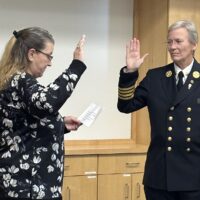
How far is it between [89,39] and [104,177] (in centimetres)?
116

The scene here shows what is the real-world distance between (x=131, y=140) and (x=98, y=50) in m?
0.85

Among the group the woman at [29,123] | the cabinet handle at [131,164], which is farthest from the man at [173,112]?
the cabinet handle at [131,164]

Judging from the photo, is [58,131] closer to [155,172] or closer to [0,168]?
[0,168]

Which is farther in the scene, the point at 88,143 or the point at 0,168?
the point at 88,143

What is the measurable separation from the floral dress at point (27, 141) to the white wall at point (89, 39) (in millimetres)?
1983

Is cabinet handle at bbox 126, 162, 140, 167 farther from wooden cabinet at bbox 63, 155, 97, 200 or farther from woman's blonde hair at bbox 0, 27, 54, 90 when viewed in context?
woman's blonde hair at bbox 0, 27, 54, 90

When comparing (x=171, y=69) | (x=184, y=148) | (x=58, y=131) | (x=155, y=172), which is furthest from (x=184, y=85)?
(x=58, y=131)

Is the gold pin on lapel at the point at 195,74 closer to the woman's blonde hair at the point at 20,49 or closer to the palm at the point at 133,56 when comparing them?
the palm at the point at 133,56

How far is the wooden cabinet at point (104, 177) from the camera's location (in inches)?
140

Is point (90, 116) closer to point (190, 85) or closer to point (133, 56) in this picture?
point (133, 56)

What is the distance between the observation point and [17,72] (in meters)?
1.83

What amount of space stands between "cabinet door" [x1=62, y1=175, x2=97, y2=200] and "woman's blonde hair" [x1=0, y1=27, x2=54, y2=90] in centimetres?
182

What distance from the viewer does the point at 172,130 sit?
83.6 inches

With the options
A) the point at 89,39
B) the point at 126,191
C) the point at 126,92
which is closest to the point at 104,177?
the point at 126,191
